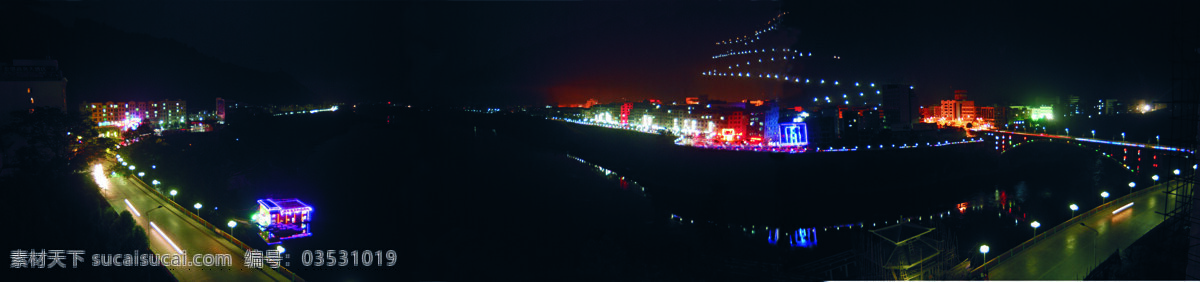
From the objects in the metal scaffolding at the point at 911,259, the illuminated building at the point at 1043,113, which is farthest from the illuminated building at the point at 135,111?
the illuminated building at the point at 1043,113

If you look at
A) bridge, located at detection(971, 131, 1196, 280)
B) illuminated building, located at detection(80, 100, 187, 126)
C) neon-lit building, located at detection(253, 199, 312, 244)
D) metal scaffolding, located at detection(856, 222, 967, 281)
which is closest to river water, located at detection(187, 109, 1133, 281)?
neon-lit building, located at detection(253, 199, 312, 244)

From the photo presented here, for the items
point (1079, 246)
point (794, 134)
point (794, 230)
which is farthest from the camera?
point (794, 134)

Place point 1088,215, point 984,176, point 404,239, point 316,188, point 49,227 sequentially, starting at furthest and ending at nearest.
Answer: point 984,176, point 316,188, point 404,239, point 1088,215, point 49,227

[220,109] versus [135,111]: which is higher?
[220,109]

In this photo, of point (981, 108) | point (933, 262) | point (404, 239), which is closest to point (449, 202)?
point (404, 239)

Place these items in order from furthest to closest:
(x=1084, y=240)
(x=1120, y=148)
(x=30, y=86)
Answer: (x=1120, y=148), (x=30, y=86), (x=1084, y=240)

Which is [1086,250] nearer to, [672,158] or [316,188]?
[672,158]

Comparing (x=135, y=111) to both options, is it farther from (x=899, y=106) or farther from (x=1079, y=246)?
(x=899, y=106)

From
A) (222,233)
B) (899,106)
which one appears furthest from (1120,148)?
(222,233)
